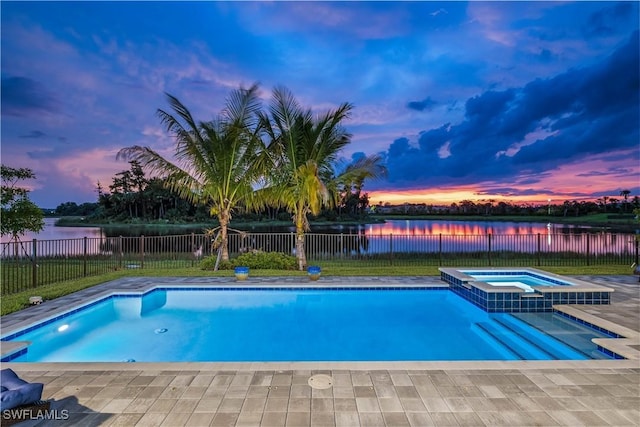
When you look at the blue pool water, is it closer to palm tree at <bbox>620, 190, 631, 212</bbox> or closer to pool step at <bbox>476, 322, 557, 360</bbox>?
pool step at <bbox>476, 322, 557, 360</bbox>

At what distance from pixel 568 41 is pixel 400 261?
39.0 ft

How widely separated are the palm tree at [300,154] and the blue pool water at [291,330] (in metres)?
3.09

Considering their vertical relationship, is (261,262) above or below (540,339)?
above

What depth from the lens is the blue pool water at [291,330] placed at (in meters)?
5.09

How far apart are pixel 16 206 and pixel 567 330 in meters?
14.8

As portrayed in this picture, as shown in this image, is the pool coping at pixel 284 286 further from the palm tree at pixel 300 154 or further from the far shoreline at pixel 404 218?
the far shoreline at pixel 404 218

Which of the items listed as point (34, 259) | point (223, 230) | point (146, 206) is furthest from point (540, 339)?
point (146, 206)

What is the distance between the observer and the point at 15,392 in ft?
8.32

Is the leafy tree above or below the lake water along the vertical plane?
above

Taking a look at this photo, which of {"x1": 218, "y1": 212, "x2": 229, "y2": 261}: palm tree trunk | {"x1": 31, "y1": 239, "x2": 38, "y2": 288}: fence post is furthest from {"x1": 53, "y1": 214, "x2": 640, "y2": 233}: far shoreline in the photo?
{"x1": 31, "y1": 239, "x2": 38, "y2": 288}: fence post

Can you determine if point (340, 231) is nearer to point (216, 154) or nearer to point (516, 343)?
point (216, 154)

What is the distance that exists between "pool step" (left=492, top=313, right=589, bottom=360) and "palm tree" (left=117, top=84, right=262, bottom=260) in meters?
8.02

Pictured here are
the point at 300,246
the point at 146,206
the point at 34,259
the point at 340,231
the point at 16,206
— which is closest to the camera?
the point at 34,259

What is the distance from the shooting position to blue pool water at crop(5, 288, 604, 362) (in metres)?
5.09
